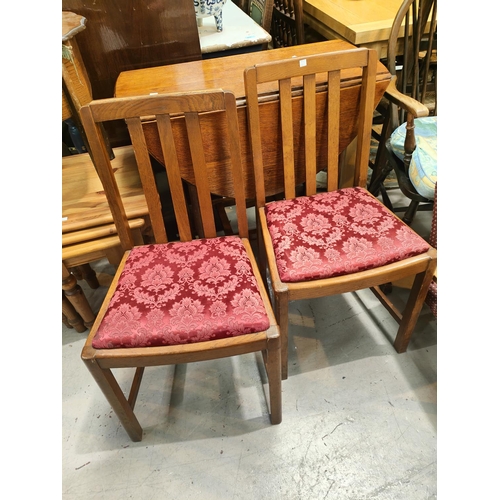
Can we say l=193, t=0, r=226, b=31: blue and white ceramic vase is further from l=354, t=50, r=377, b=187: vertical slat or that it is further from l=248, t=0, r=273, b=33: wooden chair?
l=354, t=50, r=377, b=187: vertical slat

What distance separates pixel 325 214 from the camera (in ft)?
4.49

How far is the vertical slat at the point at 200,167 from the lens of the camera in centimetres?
118

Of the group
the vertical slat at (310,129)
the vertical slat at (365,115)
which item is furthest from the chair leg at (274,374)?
the vertical slat at (365,115)

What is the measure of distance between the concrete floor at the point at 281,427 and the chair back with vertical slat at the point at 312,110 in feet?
2.34

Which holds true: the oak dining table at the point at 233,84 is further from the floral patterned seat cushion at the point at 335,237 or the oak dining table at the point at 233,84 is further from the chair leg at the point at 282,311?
the chair leg at the point at 282,311

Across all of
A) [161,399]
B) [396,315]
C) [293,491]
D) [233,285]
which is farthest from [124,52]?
[293,491]

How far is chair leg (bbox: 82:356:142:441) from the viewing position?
1064mm

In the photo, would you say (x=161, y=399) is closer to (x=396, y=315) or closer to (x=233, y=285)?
(x=233, y=285)

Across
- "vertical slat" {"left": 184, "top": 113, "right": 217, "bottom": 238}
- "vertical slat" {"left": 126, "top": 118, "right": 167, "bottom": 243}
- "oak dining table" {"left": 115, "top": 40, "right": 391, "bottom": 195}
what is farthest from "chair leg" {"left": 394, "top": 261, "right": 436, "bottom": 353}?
"vertical slat" {"left": 126, "top": 118, "right": 167, "bottom": 243}

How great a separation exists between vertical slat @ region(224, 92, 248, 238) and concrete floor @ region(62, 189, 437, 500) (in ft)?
2.10

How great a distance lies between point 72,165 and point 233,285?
1.07m

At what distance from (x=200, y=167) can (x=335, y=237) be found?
0.53 meters

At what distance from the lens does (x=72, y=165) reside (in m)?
1.70

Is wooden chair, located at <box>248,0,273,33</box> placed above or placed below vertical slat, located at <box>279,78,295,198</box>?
above
